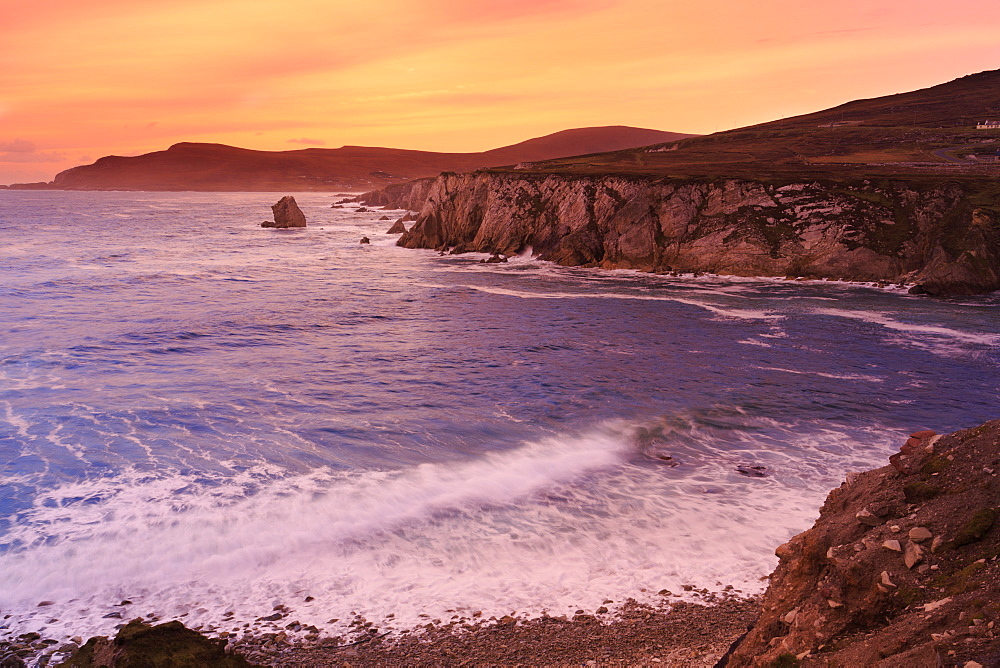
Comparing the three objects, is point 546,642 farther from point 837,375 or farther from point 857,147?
point 857,147

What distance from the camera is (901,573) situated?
701 centimetres

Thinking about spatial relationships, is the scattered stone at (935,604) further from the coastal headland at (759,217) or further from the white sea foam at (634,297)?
the coastal headland at (759,217)

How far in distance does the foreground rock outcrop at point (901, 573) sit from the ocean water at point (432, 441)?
5630mm

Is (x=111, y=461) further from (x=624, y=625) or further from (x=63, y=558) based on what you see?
(x=624, y=625)

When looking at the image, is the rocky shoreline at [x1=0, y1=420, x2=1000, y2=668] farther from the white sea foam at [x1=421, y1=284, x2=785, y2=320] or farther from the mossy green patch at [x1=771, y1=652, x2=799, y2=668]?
the white sea foam at [x1=421, y1=284, x2=785, y2=320]

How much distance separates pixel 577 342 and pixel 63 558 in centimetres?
2610

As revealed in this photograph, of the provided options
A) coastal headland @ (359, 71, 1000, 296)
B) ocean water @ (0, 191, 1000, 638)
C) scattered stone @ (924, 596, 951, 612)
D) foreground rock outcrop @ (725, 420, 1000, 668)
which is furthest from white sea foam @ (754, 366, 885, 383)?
coastal headland @ (359, 71, 1000, 296)

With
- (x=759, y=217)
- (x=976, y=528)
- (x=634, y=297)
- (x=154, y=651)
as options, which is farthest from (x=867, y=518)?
(x=759, y=217)

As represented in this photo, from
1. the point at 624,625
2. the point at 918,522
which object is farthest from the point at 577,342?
the point at 918,522

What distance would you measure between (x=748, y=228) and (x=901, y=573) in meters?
61.7

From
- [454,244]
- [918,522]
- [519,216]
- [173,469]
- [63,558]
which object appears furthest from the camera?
[454,244]

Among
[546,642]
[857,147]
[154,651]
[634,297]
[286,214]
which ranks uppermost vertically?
[857,147]

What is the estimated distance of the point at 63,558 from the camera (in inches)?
591

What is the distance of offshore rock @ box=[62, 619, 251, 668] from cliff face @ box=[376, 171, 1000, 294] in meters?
55.0
